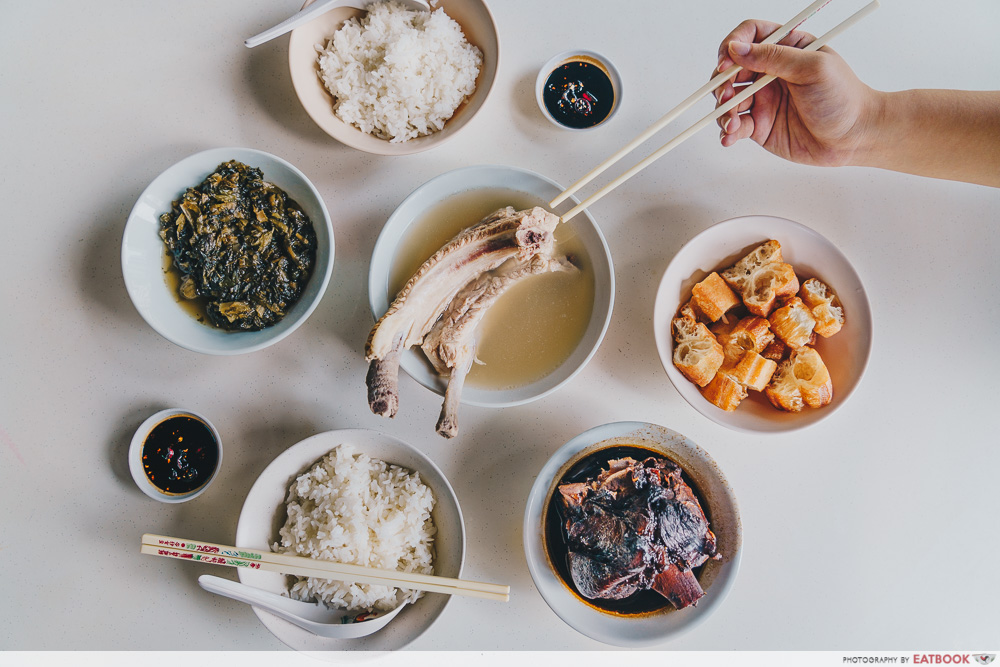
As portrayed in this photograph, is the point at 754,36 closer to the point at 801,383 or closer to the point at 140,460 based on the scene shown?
the point at 801,383

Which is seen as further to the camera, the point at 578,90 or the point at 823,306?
the point at 578,90

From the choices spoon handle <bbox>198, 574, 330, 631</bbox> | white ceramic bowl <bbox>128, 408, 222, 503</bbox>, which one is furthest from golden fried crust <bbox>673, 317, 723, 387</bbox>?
white ceramic bowl <bbox>128, 408, 222, 503</bbox>

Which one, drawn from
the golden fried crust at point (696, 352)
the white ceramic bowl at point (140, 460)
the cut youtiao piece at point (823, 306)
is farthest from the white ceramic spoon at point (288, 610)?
the cut youtiao piece at point (823, 306)

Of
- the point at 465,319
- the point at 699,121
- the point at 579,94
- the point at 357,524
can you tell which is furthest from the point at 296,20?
the point at 357,524

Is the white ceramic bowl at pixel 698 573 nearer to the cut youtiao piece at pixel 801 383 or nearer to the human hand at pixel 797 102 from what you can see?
the cut youtiao piece at pixel 801 383

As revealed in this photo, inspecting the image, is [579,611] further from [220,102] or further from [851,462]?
[220,102]

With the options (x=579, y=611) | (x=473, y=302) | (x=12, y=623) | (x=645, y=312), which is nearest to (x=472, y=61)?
(x=473, y=302)

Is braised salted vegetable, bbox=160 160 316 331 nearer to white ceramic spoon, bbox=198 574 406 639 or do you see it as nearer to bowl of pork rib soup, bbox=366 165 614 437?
bowl of pork rib soup, bbox=366 165 614 437
